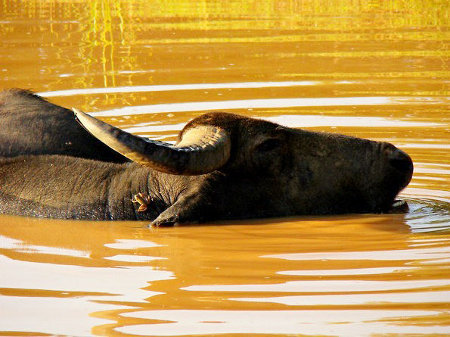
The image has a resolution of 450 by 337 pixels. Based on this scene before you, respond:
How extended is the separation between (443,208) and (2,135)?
3484 millimetres

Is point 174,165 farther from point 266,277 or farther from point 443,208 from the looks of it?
Answer: point 443,208

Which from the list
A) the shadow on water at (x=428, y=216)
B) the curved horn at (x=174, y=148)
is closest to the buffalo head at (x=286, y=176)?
the curved horn at (x=174, y=148)

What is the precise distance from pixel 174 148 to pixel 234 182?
919 millimetres

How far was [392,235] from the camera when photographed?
6863 millimetres

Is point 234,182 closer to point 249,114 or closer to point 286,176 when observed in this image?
point 286,176

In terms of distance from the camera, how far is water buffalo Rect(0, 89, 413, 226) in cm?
743

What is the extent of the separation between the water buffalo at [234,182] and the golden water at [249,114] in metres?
0.17

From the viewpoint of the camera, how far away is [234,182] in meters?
7.49

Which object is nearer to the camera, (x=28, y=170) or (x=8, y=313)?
(x=8, y=313)

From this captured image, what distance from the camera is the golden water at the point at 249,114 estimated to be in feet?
17.4

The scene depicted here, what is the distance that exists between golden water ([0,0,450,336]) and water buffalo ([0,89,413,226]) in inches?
6.8

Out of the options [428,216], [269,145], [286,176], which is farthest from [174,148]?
[428,216]

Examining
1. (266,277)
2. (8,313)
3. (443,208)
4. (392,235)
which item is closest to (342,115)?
A: (443,208)

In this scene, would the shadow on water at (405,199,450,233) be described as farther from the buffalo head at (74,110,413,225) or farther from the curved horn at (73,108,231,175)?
A: the curved horn at (73,108,231,175)
